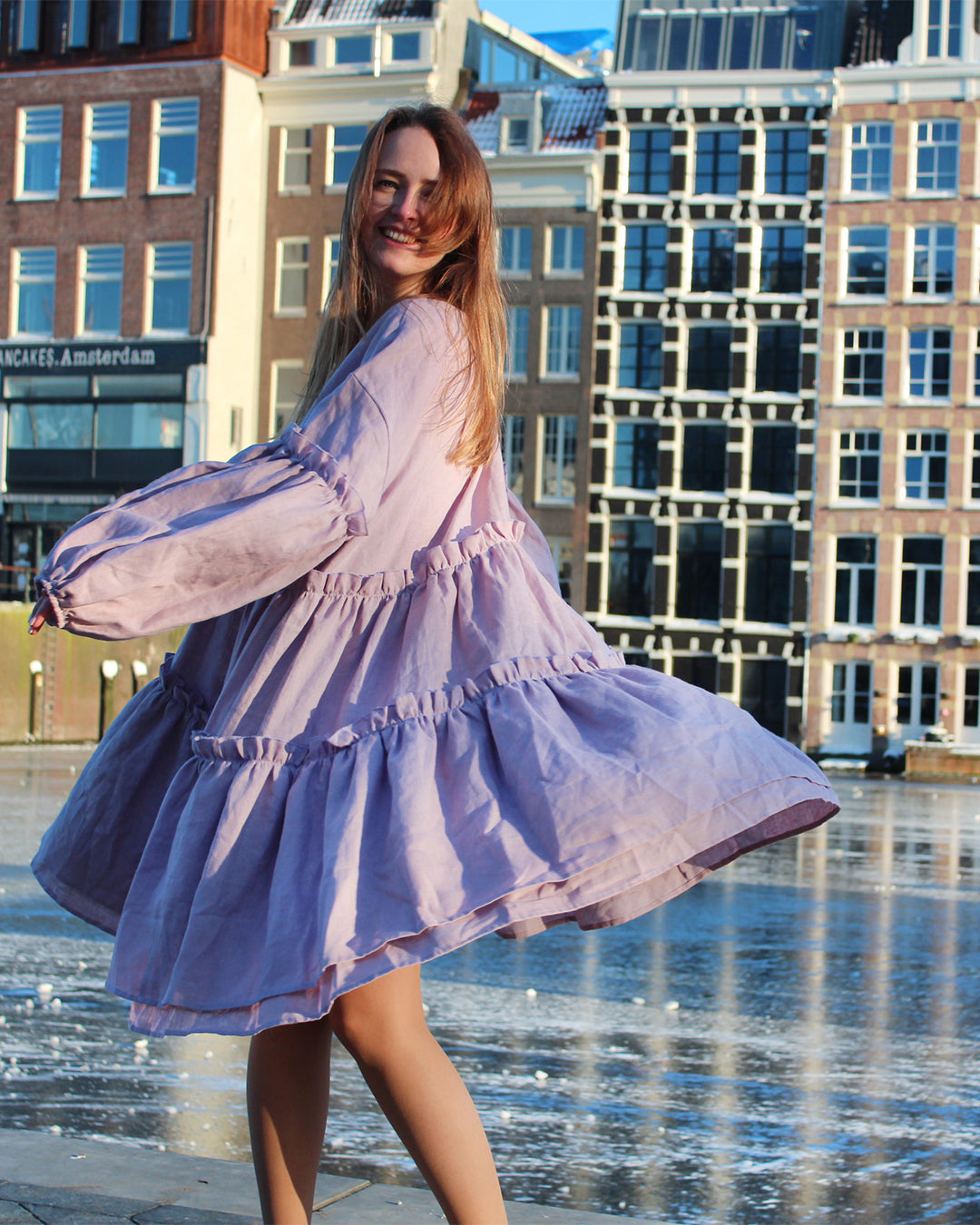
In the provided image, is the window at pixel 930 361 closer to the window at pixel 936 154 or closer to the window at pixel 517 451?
the window at pixel 936 154

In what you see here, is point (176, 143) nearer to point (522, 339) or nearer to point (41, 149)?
point (41, 149)

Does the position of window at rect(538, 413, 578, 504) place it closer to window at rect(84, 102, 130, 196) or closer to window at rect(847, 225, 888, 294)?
window at rect(847, 225, 888, 294)

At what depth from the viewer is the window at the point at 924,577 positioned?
31562 mm

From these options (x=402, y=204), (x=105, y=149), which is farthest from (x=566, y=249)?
(x=402, y=204)

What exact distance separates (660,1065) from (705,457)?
28265mm

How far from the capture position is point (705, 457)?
32156mm

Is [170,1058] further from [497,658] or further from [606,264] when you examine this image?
[606,264]

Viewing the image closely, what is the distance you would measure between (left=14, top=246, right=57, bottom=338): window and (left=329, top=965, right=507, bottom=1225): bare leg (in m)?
32.4

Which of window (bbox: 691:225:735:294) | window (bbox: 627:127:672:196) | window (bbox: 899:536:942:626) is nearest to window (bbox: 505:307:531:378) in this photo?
window (bbox: 627:127:672:196)

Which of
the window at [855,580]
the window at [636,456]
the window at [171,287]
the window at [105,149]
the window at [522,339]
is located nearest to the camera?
the window at [855,580]

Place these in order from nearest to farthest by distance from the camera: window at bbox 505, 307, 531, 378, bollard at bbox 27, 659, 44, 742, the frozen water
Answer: the frozen water
bollard at bbox 27, 659, 44, 742
window at bbox 505, 307, 531, 378

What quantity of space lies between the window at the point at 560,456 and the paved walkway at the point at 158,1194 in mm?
29657

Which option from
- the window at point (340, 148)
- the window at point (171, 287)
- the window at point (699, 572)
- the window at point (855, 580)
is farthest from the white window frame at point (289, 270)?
the window at point (855, 580)

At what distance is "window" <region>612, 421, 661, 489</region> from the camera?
32.3 m
